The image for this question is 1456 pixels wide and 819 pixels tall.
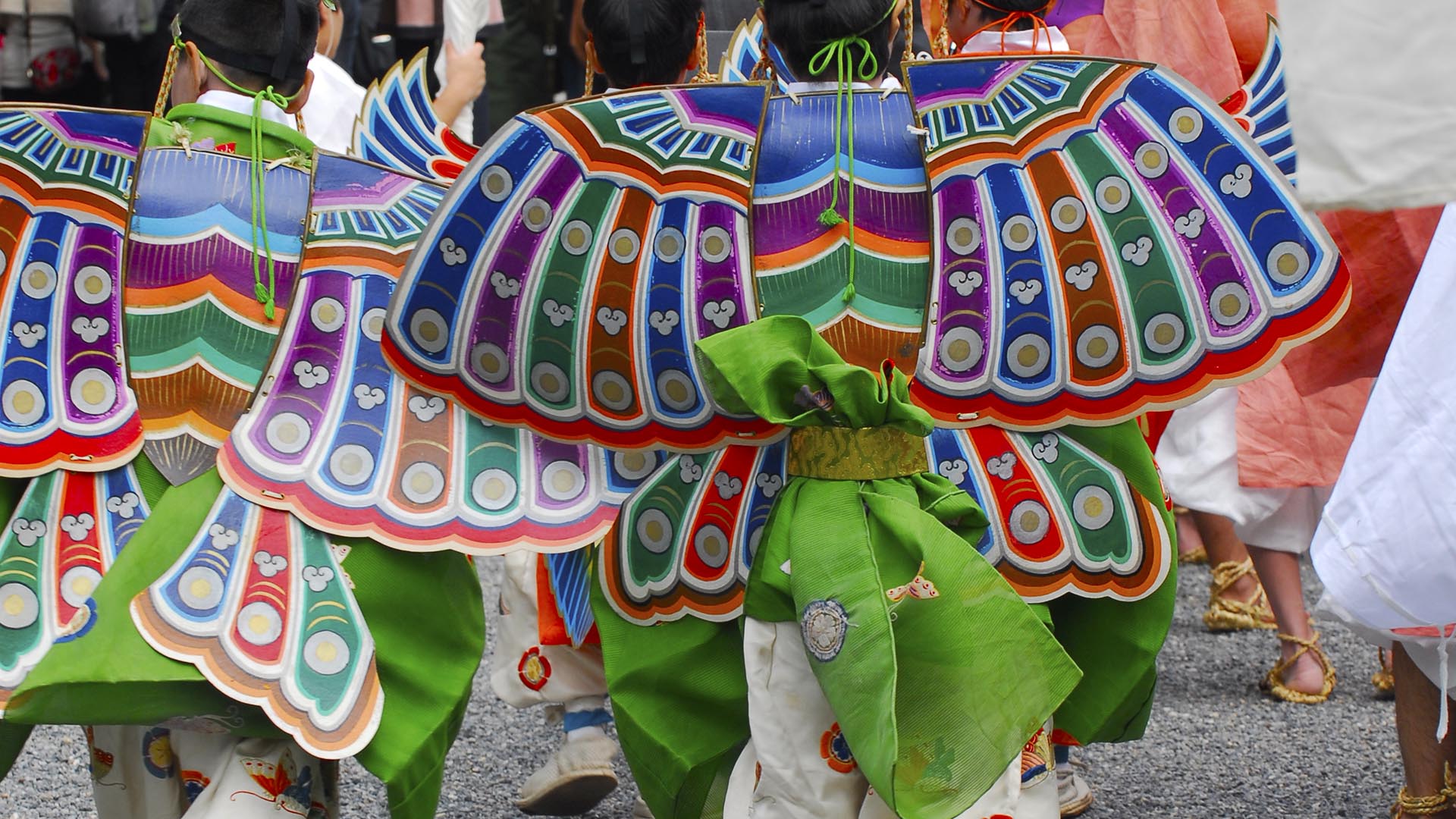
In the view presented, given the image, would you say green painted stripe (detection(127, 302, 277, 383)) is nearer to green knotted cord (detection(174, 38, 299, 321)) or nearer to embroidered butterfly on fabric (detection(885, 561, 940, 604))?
green knotted cord (detection(174, 38, 299, 321))

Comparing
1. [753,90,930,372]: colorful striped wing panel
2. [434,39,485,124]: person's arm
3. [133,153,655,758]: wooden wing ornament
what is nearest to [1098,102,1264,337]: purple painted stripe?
[753,90,930,372]: colorful striped wing panel

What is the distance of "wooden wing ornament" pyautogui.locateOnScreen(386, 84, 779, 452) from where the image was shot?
229 centimetres

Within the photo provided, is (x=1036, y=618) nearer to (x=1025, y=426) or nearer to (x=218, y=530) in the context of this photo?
(x=1025, y=426)

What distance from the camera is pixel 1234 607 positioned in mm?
4480

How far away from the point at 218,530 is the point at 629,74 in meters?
1.19

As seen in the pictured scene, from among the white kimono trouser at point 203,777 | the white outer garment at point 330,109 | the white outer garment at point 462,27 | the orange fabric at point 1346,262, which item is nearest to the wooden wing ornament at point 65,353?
the white kimono trouser at point 203,777

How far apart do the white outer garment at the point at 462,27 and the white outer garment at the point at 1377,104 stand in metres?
3.61

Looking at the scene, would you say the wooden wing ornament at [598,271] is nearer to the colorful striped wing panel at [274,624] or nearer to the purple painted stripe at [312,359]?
the purple painted stripe at [312,359]

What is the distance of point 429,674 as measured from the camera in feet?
8.12

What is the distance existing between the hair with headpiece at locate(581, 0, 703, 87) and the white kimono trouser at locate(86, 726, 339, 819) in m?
1.31

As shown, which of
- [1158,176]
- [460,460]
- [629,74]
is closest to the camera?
[1158,176]

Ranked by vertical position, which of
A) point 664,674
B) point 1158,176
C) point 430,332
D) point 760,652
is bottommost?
point 664,674

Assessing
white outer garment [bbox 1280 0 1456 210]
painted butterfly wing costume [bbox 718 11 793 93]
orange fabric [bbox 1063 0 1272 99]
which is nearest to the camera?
white outer garment [bbox 1280 0 1456 210]

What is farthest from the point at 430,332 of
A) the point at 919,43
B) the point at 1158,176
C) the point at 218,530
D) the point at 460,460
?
the point at 919,43
